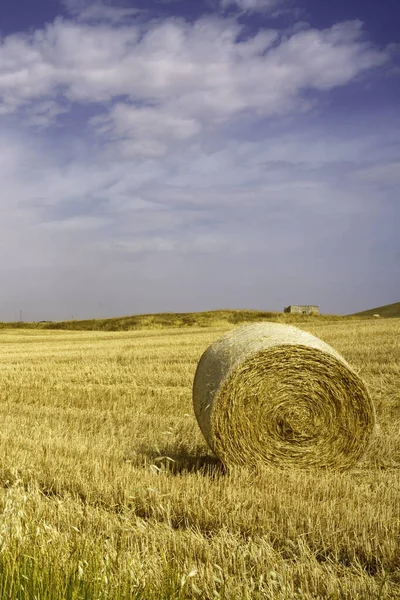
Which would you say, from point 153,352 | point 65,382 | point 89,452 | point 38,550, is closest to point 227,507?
point 38,550

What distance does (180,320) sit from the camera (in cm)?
4162

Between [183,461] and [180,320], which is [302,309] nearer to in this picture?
[180,320]

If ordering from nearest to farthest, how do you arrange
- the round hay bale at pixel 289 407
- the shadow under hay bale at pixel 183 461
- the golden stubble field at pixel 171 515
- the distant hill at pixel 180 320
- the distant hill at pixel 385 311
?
the golden stubble field at pixel 171 515 → the shadow under hay bale at pixel 183 461 → the round hay bale at pixel 289 407 → the distant hill at pixel 180 320 → the distant hill at pixel 385 311

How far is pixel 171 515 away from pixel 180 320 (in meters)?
36.9

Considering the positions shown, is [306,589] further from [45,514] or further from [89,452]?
[89,452]

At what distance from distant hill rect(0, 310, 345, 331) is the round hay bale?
3263cm

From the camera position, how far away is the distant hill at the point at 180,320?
40531mm

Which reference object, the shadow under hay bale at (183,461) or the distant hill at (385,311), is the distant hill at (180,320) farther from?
the shadow under hay bale at (183,461)

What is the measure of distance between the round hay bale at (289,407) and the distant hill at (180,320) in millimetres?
32626

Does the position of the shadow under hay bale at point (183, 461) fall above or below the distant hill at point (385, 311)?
below

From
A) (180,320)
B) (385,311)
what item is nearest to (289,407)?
(180,320)

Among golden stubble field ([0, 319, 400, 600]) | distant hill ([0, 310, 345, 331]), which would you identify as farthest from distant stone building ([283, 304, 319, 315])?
golden stubble field ([0, 319, 400, 600])

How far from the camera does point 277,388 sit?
6.64 metres

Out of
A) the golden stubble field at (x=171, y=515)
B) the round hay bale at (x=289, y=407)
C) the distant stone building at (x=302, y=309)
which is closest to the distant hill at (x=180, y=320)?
the distant stone building at (x=302, y=309)
